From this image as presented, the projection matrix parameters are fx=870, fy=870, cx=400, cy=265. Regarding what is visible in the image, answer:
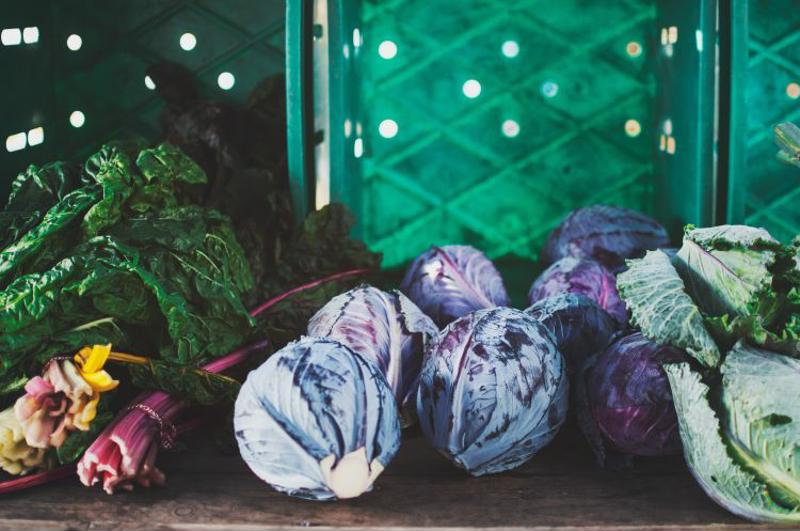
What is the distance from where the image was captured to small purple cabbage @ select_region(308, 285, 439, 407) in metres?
1.84

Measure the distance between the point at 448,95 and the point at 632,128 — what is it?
0.56m

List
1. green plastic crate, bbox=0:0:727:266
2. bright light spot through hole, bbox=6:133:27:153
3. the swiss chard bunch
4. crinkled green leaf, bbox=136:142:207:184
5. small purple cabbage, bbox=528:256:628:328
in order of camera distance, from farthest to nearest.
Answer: green plastic crate, bbox=0:0:727:266, bright light spot through hole, bbox=6:133:27:153, small purple cabbage, bbox=528:256:628:328, crinkled green leaf, bbox=136:142:207:184, the swiss chard bunch

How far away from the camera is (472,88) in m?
2.62

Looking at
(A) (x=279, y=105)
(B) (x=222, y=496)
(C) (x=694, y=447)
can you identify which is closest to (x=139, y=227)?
(B) (x=222, y=496)

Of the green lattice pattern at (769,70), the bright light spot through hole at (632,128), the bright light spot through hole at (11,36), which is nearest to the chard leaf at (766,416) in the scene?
the green lattice pattern at (769,70)

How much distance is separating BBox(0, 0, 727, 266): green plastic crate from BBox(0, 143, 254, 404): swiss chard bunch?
0.59m

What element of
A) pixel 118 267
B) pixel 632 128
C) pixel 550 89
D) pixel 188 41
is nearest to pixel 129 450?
pixel 118 267

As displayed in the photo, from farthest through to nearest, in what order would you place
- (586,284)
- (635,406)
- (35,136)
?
(35,136), (586,284), (635,406)

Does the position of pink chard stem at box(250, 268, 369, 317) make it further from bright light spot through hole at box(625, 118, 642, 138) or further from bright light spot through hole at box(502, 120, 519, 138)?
bright light spot through hole at box(625, 118, 642, 138)

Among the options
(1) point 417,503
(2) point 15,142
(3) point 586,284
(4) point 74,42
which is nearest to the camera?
(1) point 417,503

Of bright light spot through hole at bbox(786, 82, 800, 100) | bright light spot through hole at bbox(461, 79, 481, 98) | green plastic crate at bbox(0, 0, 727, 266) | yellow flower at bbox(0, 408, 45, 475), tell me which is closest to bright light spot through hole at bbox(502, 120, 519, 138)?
green plastic crate at bbox(0, 0, 727, 266)

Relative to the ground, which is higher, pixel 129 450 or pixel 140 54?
pixel 140 54

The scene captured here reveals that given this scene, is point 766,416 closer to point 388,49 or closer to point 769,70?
point 769,70

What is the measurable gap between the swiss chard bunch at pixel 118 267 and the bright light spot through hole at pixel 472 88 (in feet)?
3.04
